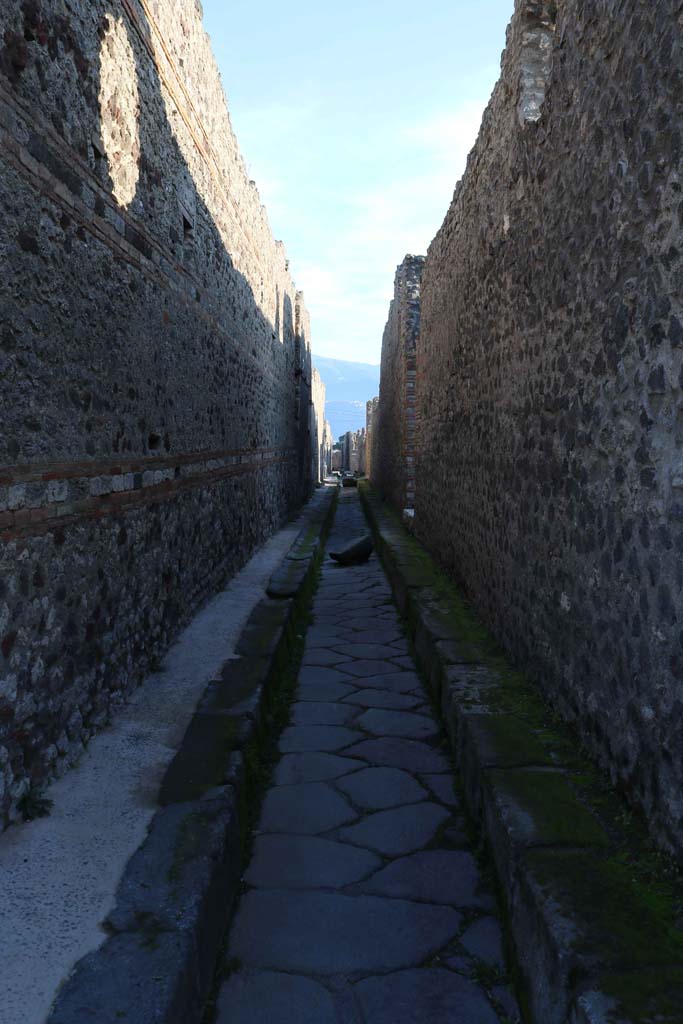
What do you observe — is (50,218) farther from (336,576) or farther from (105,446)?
(336,576)

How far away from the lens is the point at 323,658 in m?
4.39

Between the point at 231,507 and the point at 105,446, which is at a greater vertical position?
the point at 105,446

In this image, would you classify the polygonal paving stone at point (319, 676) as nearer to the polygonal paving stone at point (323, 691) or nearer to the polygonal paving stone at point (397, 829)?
the polygonal paving stone at point (323, 691)

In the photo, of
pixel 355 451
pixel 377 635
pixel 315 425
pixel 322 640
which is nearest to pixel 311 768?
pixel 322 640

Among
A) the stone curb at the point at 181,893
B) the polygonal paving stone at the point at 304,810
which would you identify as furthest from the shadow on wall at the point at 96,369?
the polygonal paving stone at the point at 304,810

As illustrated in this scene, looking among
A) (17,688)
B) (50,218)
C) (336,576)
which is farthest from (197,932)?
(336,576)

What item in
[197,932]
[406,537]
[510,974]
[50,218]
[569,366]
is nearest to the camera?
[197,932]

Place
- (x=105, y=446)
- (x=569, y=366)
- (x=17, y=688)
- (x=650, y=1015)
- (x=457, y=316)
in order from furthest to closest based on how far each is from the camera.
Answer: (x=457, y=316), (x=105, y=446), (x=569, y=366), (x=17, y=688), (x=650, y=1015)

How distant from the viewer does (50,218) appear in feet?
7.63

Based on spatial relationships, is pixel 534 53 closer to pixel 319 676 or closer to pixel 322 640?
pixel 319 676

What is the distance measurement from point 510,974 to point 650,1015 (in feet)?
1.98

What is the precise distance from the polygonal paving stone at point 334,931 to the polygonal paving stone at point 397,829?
282 millimetres

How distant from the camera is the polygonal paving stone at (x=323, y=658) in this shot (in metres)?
4.27

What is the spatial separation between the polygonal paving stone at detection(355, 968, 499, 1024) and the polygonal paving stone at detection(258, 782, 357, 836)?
2.31 ft
